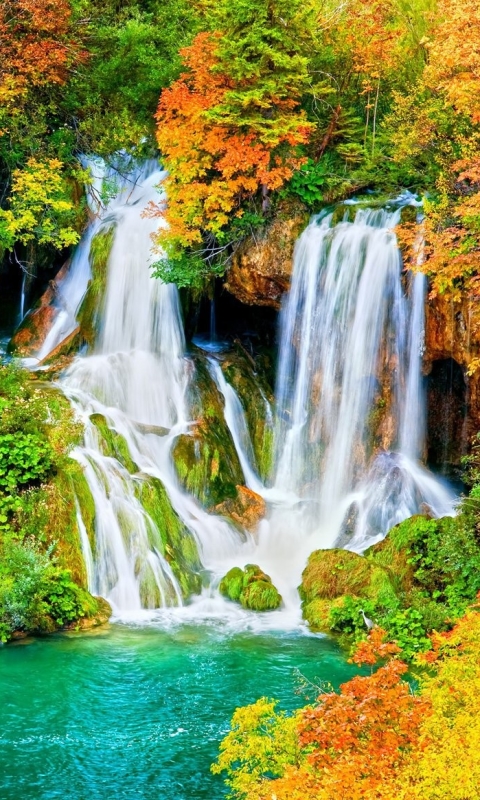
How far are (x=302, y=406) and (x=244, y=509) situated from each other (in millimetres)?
2834

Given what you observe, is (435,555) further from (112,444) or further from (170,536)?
(112,444)

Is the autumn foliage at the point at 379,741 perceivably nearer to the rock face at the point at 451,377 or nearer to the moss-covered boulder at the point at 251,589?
the moss-covered boulder at the point at 251,589

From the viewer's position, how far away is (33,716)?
9.42 meters

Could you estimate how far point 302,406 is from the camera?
56.7 feet

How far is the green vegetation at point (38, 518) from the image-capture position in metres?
11.6

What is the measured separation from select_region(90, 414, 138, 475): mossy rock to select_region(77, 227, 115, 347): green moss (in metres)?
3.53

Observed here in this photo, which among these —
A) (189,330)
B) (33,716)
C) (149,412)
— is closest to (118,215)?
(189,330)

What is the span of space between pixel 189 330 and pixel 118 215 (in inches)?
140

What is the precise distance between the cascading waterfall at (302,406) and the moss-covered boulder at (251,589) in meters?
0.40

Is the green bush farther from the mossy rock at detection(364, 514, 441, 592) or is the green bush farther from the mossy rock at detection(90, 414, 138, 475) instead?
the mossy rock at detection(364, 514, 441, 592)

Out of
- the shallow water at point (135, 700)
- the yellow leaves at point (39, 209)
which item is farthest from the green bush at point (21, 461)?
the yellow leaves at point (39, 209)

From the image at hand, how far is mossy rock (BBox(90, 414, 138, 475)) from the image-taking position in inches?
577

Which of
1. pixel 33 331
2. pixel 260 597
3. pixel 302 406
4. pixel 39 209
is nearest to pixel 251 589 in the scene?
pixel 260 597

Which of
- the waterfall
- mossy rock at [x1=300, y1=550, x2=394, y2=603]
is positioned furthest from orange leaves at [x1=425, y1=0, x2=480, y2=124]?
mossy rock at [x1=300, y1=550, x2=394, y2=603]
